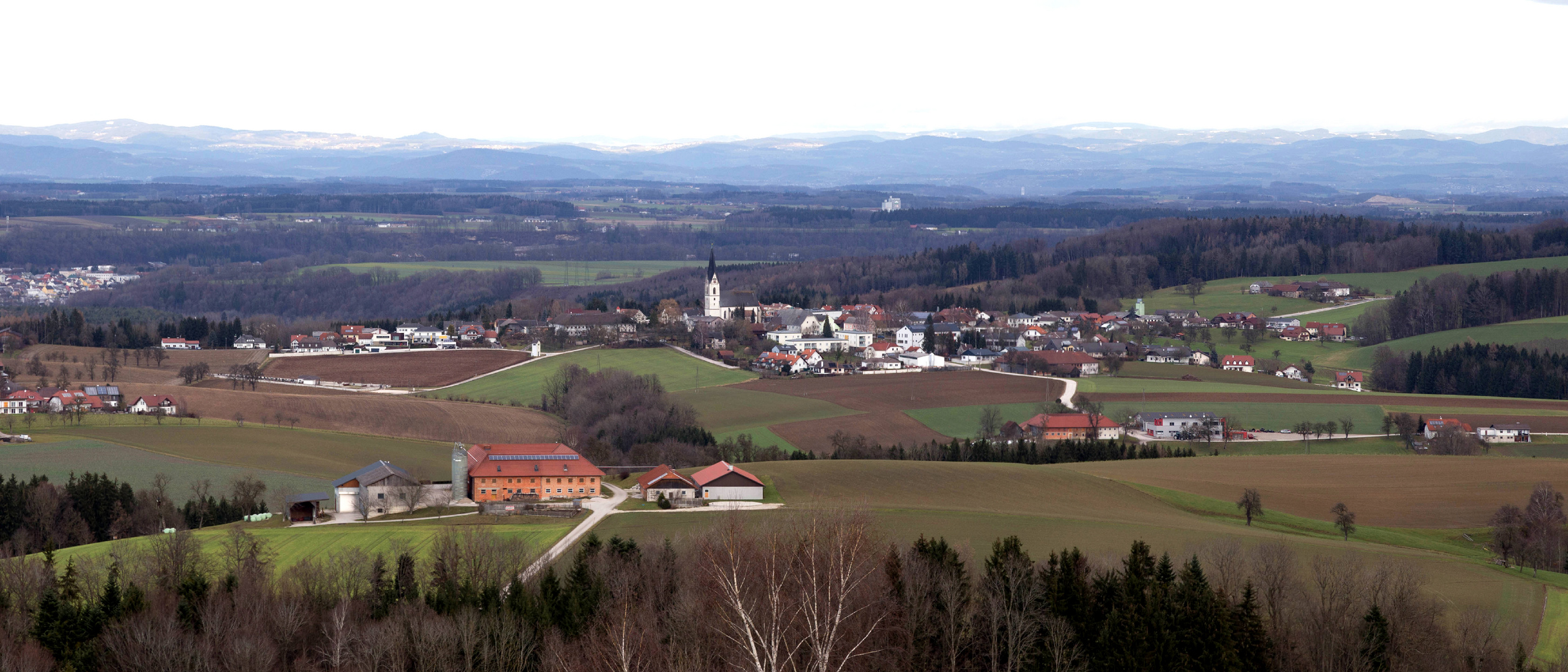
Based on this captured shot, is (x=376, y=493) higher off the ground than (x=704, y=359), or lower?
higher

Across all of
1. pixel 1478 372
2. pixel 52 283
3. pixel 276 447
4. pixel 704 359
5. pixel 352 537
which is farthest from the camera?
pixel 52 283

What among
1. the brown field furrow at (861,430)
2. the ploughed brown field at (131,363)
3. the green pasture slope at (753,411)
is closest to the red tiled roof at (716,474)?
the brown field furrow at (861,430)

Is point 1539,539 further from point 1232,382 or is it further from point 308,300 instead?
point 308,300

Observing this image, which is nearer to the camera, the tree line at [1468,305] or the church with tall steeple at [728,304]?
the tree line at [1468,305]

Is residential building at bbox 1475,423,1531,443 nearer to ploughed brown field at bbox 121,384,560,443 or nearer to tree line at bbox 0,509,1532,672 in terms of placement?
tree line at bbox 0,509,1532,672

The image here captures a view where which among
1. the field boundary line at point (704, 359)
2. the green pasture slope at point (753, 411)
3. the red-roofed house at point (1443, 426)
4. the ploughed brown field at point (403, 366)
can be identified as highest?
the red-roofed house at point (1443, 426)

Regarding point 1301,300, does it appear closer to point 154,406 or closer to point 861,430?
point 861,430

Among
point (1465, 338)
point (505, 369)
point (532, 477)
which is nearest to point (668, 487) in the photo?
point (532, 477)

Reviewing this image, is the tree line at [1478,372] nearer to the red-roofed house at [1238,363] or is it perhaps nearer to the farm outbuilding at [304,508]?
the red-roofed house at [1238,363]
